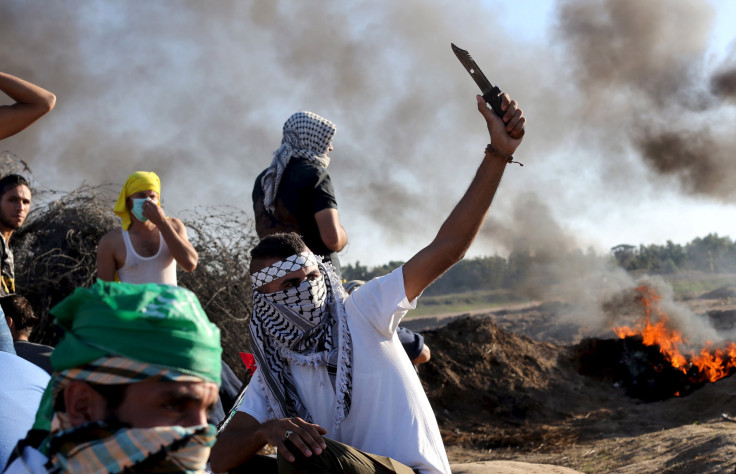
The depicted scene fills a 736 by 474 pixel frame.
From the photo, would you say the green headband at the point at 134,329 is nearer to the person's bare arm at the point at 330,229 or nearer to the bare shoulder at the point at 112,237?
the person's bare arm at the point at 330,229

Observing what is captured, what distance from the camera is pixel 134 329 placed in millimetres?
1468

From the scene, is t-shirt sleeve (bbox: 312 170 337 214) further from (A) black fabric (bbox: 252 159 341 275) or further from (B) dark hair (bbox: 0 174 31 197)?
(B) dark hair (bbox: 0 174 31 197)

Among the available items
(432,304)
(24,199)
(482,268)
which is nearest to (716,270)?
(482,268)

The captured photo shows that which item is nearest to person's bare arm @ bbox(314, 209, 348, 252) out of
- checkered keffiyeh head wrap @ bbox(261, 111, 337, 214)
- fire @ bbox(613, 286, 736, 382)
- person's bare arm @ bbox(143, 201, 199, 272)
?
checkered keffiyeh head wrap @ bbox(261, 111, 337, 214)

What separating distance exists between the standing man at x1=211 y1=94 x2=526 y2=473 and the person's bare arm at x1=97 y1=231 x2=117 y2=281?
2.05 m

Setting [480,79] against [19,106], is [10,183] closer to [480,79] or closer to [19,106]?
[19,106]

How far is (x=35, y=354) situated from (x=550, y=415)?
8423 mm

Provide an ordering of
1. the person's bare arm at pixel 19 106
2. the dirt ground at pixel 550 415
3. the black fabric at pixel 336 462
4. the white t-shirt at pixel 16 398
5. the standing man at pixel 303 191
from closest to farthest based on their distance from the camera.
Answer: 1. the white t-shirt at pixel 16 398
2. the black fabric at pixel 336 462
3. the person's bare arm at pixel 19 106
4. the standing man at pixel 303 191
5. the dirt ground at pixel 550 415

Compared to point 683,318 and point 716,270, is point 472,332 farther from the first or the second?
point 716,270

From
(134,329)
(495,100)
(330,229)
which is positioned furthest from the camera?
(330,229)

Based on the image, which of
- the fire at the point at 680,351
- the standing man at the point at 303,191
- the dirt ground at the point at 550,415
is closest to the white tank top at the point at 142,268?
the standing man at the point at 303,191

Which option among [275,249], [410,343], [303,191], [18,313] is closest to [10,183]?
[18,313]

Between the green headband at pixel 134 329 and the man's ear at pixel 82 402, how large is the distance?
0.05 metres

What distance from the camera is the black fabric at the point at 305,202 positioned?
4.29 meters
